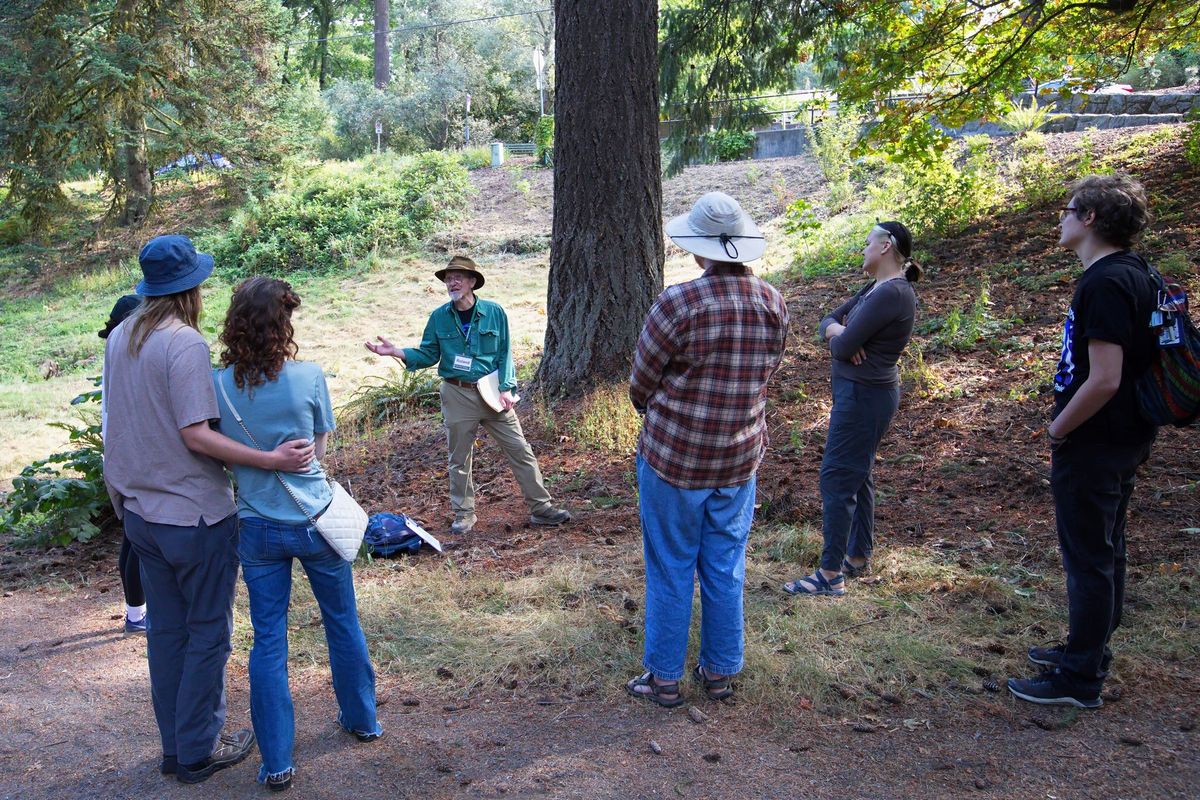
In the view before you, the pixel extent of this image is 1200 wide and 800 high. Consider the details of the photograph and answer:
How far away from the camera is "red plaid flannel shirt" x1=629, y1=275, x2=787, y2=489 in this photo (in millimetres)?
3705

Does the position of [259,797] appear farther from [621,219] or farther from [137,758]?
[621,219]

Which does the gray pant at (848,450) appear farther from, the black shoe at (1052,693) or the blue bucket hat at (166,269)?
the blue bucket hat at (166,269)

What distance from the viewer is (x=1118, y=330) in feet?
11.0

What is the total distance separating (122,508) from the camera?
3520 mm

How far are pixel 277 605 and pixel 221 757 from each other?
2.38 feet

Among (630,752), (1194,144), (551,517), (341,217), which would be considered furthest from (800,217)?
(341,217)

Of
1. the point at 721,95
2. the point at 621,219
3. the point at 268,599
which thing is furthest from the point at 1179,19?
the point at 268,599

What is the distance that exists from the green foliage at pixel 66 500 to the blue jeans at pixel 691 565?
4216 mm

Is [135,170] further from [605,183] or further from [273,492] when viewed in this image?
[273,492]

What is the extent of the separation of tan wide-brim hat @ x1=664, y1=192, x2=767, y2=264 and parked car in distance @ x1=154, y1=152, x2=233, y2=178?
22.9m

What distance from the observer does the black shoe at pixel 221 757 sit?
11.8 feet

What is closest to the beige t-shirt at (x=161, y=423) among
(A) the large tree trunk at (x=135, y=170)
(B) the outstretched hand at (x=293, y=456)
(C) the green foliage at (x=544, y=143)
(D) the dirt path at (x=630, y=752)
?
(B) the outstretched hand at (x=293, y=456)

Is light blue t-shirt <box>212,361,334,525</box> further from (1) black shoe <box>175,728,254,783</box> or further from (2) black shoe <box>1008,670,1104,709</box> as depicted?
(2) black shoe <box>1008,670,1104,709</box>

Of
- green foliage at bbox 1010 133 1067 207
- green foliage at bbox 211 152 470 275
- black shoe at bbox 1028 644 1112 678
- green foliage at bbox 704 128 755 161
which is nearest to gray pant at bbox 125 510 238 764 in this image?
black shoe at bbox 1028 644 1112 678
